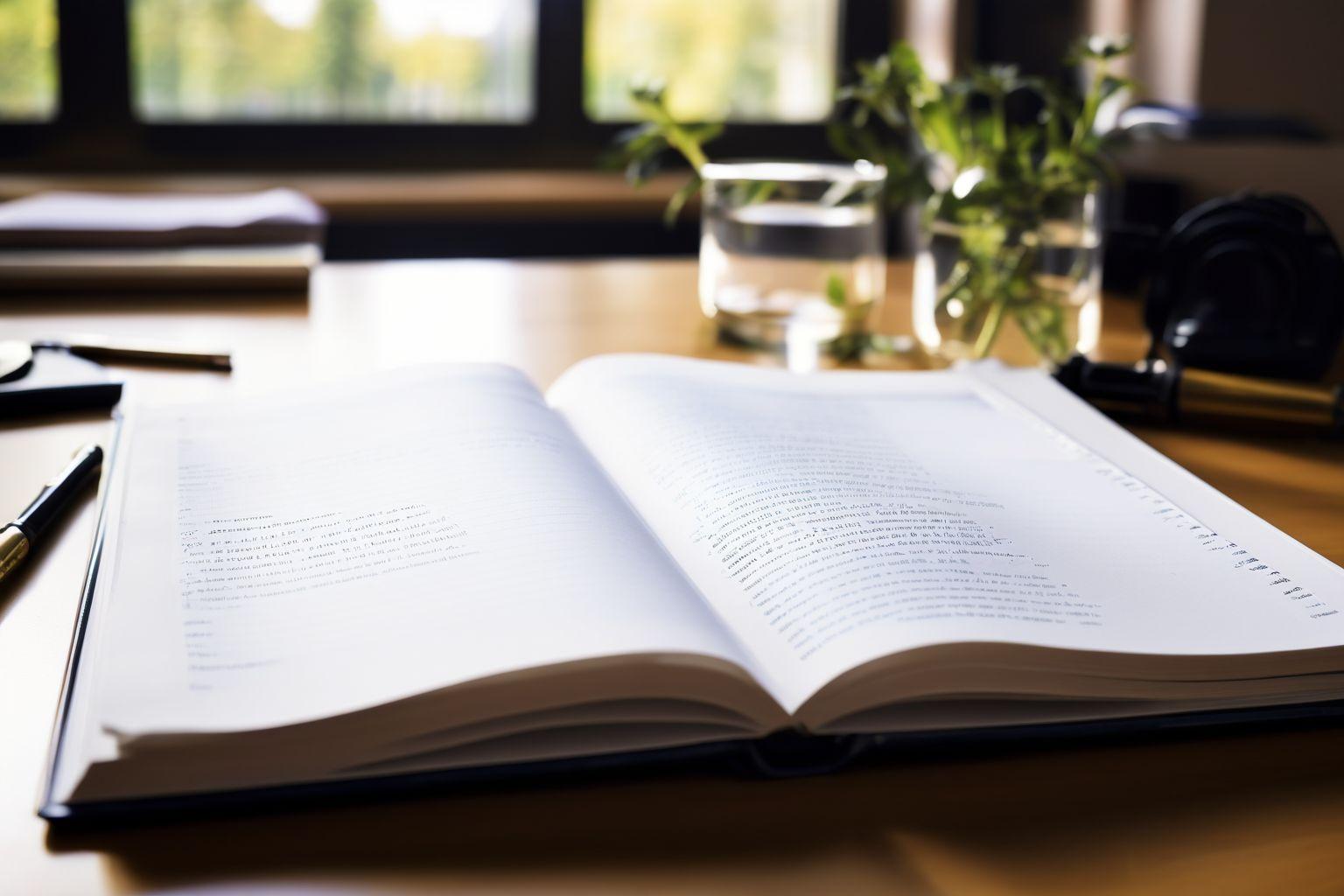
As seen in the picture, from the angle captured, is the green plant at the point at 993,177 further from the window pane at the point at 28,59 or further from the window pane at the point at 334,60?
the window pane at the point at 28,59

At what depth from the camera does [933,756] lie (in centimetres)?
47

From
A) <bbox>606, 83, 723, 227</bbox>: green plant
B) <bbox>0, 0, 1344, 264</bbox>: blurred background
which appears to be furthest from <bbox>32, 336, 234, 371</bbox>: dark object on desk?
<bbox>0, 0, 1344, 264</bbox>: blurred background

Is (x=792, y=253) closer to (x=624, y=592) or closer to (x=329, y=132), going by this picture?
(x=624, y=592)

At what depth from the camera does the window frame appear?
95.6 inches

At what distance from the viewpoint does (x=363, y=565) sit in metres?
A: 0.53

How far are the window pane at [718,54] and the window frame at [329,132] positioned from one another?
0.04 metres

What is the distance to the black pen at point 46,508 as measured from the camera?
60 cm

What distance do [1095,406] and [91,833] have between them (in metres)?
0.69

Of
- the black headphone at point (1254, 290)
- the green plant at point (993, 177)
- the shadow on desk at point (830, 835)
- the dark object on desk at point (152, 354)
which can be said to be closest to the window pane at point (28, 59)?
the dark object on desk at point (152, 354)

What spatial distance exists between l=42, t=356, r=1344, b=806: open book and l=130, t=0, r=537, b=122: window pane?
1985 mm

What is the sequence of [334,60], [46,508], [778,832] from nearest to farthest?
1. [778,832]
2. [46,508]
3. [334,60]

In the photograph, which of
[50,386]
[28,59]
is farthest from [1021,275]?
[28,59]

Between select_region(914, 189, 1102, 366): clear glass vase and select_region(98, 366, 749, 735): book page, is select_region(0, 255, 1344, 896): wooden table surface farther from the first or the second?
select_region(914, 189, 1102, 366): clear glass vase

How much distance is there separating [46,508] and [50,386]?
241 millimetres
